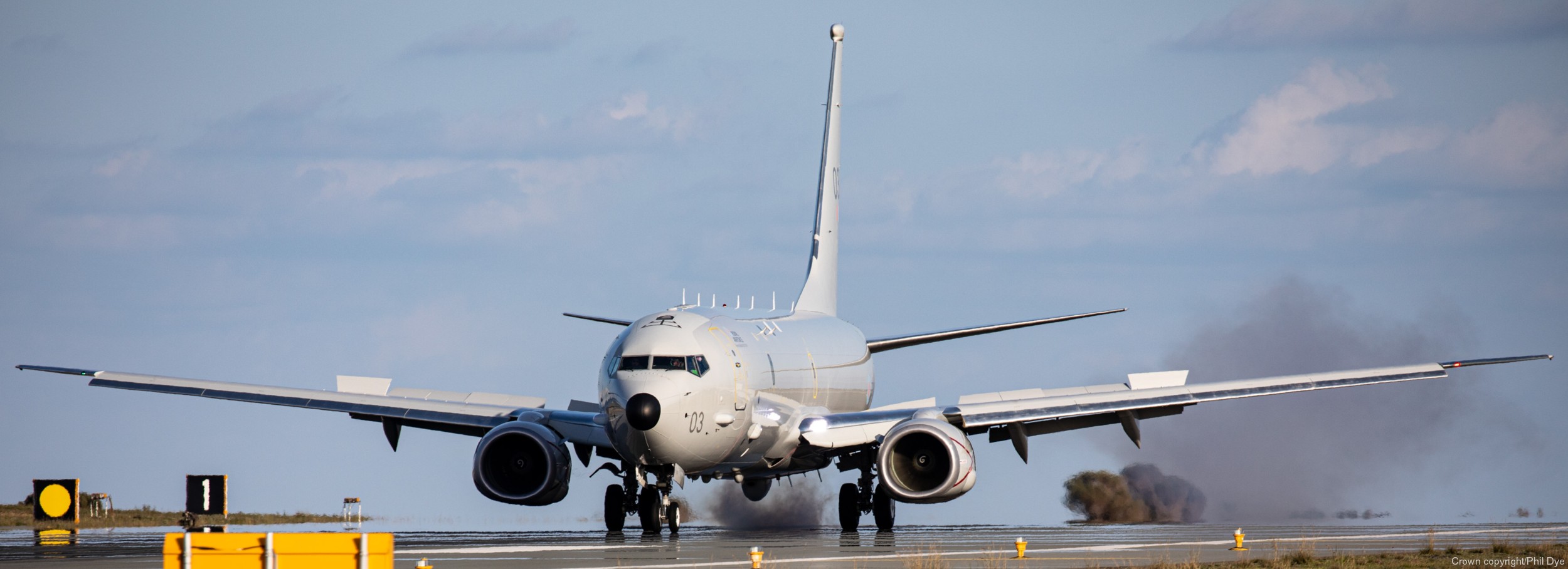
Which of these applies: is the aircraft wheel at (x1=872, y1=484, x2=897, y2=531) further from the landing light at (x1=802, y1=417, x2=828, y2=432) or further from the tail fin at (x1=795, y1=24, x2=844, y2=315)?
the tail fin at (x1=795, y1=24, x2=844, y2=315)

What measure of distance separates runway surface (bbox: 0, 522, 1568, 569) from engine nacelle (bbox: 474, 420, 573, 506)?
885mm

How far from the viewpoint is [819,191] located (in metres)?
47.2

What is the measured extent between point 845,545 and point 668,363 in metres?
4.40

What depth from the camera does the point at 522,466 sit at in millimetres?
31750

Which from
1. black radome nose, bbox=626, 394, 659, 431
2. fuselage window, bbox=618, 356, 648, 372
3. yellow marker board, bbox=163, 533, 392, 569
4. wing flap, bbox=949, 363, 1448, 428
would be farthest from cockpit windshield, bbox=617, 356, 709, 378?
yellow marker board, bbox=163, 533, 392, 569

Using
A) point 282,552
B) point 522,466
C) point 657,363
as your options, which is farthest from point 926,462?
point 282,552

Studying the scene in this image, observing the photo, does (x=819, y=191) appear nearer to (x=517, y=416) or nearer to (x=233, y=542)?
(x=517, y=416)

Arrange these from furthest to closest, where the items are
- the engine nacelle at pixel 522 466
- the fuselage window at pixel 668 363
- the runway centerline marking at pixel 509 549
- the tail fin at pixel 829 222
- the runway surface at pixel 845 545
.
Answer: the tail fin at pixel 829 222
the engine nacelle at pixel 522 466
the fuselage window at pixel 668 363
the runway centerline marking at pixel 509 549
the runway surface at pixel 845 545

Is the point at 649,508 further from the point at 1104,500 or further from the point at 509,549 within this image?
the point at 1104,500

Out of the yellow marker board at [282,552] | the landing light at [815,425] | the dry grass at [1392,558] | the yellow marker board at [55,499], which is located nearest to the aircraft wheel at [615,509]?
the landing light at [815,425]

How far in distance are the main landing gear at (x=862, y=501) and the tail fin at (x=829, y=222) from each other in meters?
7.73

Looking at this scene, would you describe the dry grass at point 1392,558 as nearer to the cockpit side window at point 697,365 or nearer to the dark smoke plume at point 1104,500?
the cockpit side window at point 697,365

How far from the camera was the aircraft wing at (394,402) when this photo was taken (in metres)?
32.2

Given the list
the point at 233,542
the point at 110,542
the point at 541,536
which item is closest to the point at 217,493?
the point at 110,542
